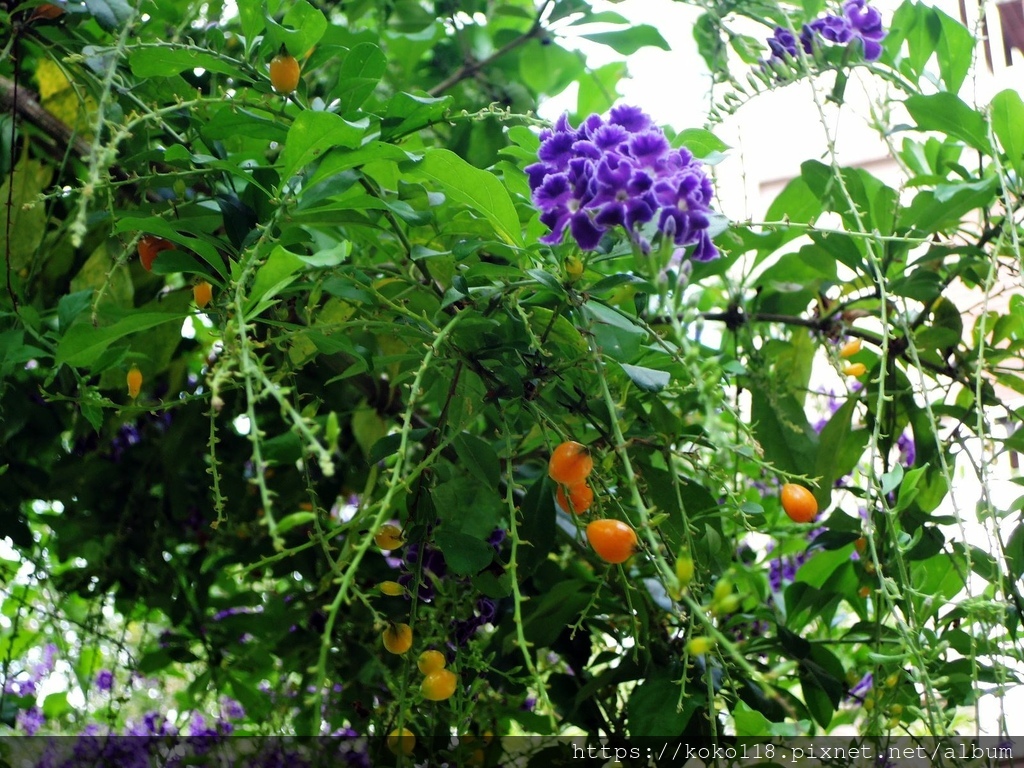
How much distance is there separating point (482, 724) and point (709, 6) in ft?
2.37

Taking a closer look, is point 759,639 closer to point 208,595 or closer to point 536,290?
point 536,290

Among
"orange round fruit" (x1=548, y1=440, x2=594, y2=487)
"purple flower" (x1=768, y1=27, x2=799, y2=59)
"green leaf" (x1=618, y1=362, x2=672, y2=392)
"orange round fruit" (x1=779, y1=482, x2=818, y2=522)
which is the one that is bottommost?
"orange round fruit" (x1=779, y1=482, x2=818, y2=522)

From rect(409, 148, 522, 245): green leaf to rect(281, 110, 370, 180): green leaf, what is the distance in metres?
0.05

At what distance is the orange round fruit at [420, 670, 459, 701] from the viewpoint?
0.58 metres

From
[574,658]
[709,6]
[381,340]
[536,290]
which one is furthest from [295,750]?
[709,6]

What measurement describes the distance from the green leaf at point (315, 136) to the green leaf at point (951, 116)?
0.49 metres

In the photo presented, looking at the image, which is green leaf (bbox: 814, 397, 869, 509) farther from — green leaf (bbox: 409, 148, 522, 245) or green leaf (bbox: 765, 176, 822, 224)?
green leaf (bbox: 409, 148, 522, 245)

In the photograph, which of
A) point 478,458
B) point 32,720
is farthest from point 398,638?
point 32,720

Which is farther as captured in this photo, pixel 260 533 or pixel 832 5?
pixel 260 533

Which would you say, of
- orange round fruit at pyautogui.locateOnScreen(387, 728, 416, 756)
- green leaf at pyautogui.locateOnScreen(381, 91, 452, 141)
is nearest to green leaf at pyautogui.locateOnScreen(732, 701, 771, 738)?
orange round fruit at pyautogui.locateOnScreen(387, 728, 416, 756)

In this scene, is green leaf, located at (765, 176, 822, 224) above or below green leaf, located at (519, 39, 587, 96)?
below

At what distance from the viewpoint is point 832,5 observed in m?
0.85

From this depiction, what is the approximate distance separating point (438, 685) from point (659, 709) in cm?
19

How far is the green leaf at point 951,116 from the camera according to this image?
0.75 metres
